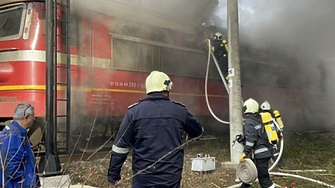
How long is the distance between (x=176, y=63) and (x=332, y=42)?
6.93m

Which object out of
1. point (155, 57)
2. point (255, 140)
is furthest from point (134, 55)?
point (255, 140)

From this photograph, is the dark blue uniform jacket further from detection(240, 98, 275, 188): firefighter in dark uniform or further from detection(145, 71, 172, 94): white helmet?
detection(240, 98, 275, 188): firefighter in dark uniform

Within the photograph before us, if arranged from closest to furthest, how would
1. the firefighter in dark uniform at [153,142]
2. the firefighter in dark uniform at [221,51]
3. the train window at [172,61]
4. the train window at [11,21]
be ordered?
the firefighter in dark uniform at [153,142], the train window at [11,21], the train window at [172,61], the firefighter in dark uniform at [221,51]

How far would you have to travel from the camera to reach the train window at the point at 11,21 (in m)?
6.84

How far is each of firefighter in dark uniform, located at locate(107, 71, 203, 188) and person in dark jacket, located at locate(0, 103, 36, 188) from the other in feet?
2.56

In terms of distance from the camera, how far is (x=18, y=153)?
2.97 meters

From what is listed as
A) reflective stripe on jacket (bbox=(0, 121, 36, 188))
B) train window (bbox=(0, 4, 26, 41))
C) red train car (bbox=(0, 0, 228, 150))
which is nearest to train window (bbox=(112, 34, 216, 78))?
red train car (bbox=(0, 0, 228, 150))

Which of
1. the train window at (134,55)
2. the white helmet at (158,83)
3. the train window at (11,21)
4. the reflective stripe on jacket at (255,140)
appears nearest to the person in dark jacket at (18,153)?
the white helmet at (158,83)

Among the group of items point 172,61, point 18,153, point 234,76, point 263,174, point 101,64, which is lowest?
point 263,174

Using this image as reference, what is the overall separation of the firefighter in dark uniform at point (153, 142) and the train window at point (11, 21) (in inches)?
195

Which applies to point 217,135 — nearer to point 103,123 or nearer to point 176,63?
point 176,63

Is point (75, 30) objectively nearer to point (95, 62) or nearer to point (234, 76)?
point (95, 62)

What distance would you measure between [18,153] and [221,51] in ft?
23.4

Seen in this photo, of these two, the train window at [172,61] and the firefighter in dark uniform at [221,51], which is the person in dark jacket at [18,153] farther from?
the firefighter in dark uniform at [221,51]
